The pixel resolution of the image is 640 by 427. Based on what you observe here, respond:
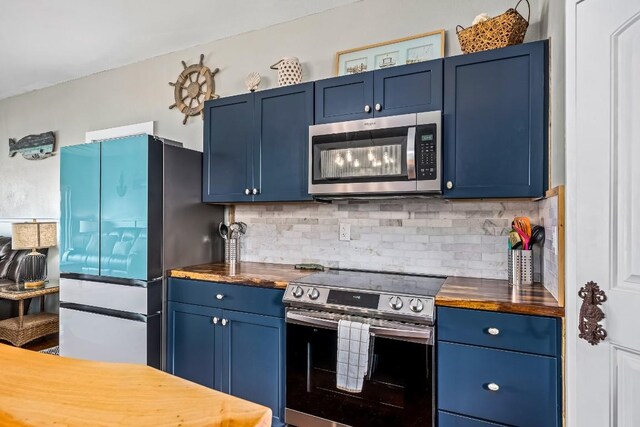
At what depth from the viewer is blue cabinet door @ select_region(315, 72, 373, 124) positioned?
2262 mm

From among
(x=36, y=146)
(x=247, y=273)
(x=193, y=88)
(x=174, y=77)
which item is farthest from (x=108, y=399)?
(x=36, y=146)

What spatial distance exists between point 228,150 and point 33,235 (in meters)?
2.51

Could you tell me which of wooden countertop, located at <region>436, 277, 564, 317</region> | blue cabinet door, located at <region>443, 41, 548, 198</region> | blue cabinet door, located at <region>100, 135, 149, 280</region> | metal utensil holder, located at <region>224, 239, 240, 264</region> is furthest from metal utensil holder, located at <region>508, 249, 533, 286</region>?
blue cabinet door, located at <region>100, 135, 149, 280</region>

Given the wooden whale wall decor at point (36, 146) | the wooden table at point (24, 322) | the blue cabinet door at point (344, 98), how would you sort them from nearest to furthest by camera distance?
the blue cabinet door at point (344, 98), the wooden table at point (24, 322), the wooden whale wall decor at point (36, 146)

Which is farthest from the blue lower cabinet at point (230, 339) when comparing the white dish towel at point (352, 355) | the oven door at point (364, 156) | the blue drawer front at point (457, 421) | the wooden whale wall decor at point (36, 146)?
the wooden whale wall decor at point (36, 146)

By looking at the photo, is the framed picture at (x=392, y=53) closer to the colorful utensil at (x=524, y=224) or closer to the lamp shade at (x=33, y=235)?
the colorful utensil at (x=524, y=224)

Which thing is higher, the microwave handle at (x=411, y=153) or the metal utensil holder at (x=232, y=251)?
the microwave handle at (x=411, y=153)

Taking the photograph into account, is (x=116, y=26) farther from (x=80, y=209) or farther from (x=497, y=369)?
(x=497, y=369)

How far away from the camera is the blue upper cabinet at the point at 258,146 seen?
247 centimetres

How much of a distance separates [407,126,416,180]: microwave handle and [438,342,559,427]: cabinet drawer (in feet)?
2.94

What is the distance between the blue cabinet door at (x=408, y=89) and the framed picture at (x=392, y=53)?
29 centimetres

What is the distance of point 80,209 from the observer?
8.99 ft

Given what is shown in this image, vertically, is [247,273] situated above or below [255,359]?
above

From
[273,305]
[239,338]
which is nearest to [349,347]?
[273,305]
